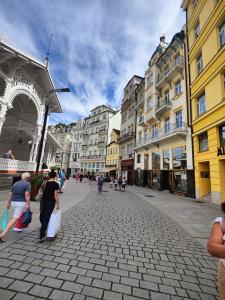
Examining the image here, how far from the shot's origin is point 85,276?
285cm

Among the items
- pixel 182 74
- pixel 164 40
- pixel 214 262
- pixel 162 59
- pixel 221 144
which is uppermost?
pixel 164 40

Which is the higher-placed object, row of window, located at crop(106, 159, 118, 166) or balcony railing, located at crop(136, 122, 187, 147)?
balcony railing, located at crop(136, 122, 187, 147)

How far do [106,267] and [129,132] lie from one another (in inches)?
1123

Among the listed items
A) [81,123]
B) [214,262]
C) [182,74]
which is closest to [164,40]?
[182,74]

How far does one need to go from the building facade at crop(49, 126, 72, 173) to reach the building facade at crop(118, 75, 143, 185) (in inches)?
1173

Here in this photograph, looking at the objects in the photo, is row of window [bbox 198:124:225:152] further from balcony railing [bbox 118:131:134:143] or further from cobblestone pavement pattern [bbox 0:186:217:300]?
balcony railing [bbox 118:131:134:143]

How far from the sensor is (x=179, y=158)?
17.0 meters

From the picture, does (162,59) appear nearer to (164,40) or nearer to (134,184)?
(164,40)

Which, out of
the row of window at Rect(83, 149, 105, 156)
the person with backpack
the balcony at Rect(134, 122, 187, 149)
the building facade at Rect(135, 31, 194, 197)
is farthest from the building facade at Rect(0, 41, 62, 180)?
the row of window at Rect(83, 149, 105, 156)

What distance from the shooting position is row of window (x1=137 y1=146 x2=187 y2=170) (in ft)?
54.0

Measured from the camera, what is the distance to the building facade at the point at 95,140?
45391 mm

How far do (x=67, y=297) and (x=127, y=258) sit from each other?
163cm

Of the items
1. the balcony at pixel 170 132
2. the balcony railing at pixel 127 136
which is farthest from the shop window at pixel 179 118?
the balcony railing at pixel 127 136

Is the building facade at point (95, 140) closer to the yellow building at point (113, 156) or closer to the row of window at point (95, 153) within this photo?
the row of window at point (95, 153)
